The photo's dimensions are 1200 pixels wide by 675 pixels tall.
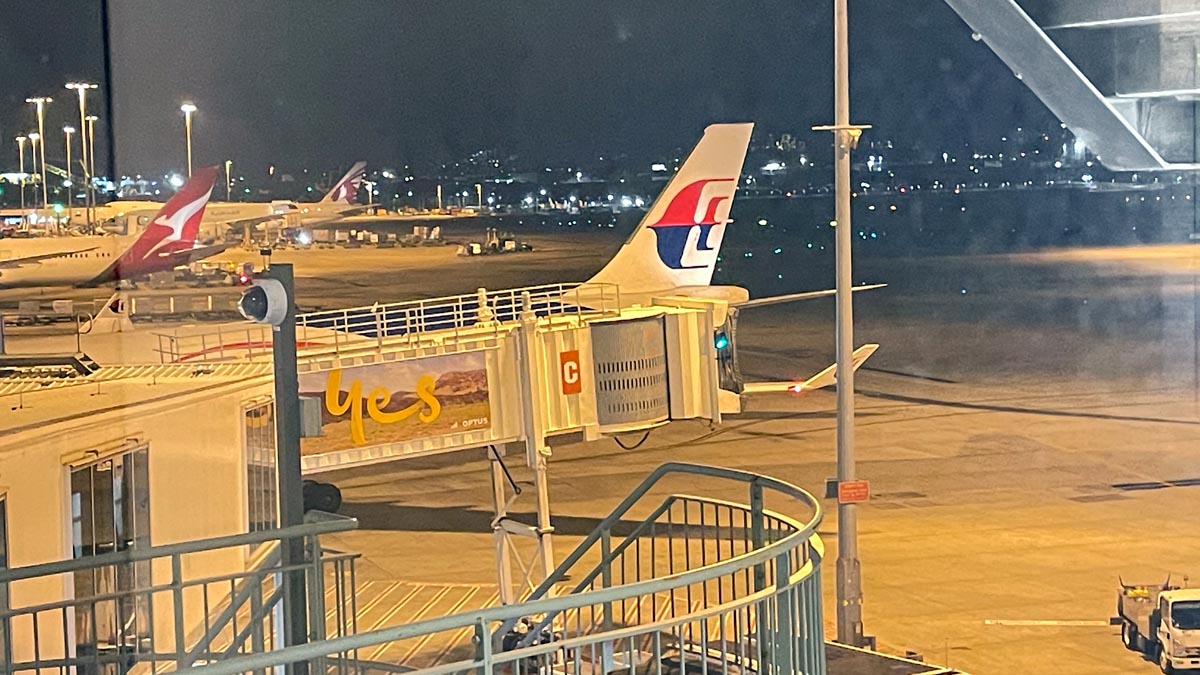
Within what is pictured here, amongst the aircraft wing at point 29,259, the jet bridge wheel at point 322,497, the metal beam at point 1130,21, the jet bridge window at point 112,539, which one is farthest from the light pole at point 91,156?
the metal beam at point 1130,21

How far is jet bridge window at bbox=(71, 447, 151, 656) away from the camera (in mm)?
4941

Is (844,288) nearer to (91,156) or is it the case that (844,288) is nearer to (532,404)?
(532,404)

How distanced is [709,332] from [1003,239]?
134 ft

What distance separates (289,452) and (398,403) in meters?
5.10

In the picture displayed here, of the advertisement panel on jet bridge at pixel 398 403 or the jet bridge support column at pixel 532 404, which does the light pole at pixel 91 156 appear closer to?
the advertisement panel on jet bridge at pixel 398 403

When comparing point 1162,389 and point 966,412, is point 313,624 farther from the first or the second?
point 1162,389

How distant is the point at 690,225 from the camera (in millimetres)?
13578

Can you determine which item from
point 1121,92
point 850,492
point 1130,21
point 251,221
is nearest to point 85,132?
point 850,492

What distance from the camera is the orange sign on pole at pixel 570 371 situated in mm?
8844

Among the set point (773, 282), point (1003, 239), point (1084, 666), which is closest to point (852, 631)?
point (1084, 666)

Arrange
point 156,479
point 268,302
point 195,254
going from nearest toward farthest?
point 268,302 → point 156,479 → point 195,254

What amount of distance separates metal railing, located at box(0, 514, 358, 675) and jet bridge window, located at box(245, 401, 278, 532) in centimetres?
17

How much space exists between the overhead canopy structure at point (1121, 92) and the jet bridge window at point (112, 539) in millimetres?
9978

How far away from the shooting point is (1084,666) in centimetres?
899
